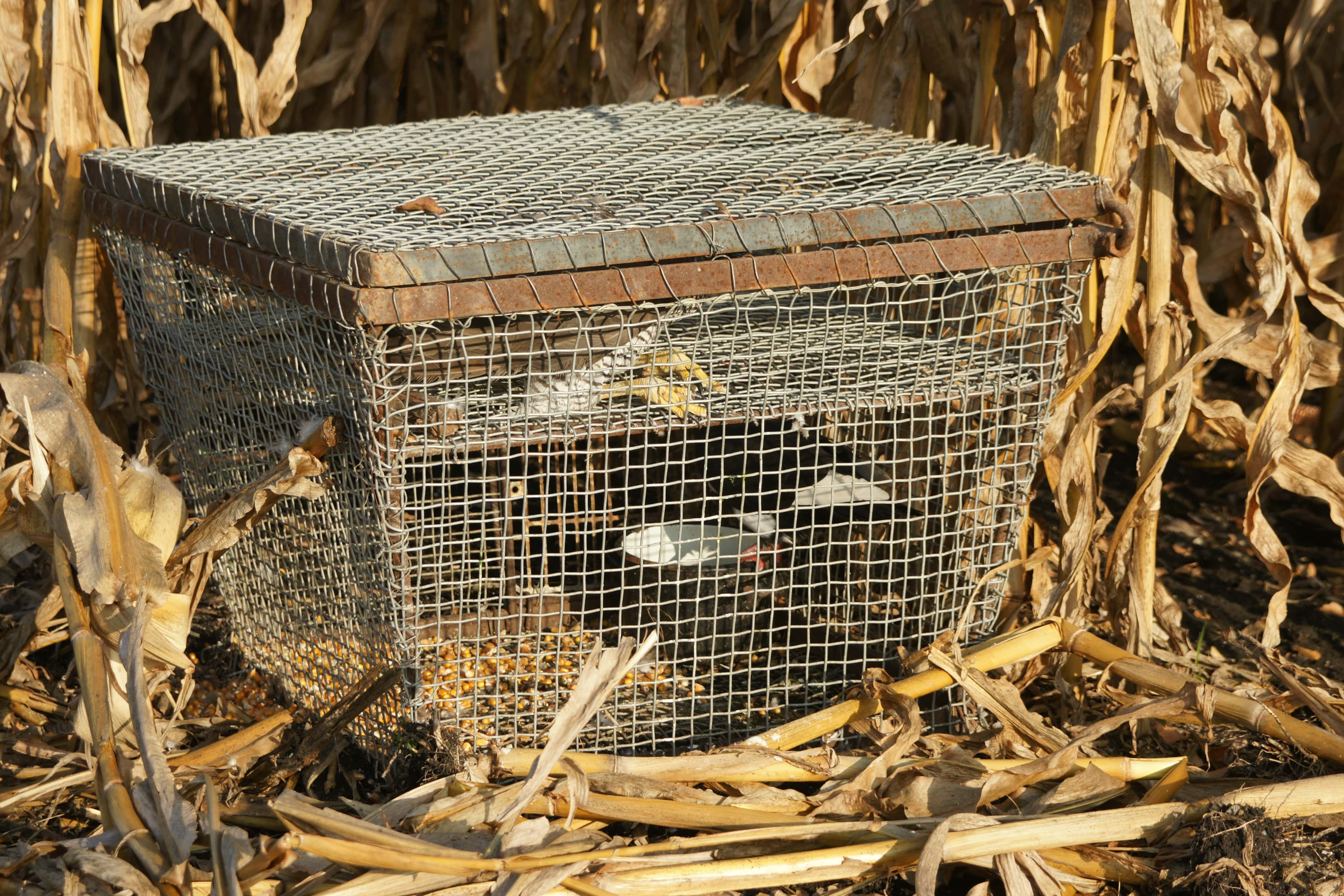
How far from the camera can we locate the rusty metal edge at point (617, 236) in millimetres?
1331

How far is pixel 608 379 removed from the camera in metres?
1.61

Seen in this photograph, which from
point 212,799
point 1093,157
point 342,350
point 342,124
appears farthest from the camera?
point 342,124

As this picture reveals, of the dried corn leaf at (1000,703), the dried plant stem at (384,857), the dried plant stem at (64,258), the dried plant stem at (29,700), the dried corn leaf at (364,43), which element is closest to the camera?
the dried plant stem at (384,857)

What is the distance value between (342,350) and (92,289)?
883mm

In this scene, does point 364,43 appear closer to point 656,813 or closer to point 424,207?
A: point 424,207

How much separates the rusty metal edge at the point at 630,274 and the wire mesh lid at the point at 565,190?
1 centimetres

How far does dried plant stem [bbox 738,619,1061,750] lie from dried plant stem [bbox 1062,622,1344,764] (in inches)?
1.9

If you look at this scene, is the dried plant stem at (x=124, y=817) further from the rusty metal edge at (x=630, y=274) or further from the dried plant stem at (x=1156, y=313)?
the dried plant stem at (x=1156, y=313)

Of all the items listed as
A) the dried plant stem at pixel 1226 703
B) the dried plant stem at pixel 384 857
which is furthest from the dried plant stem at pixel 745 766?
the dried plant stem at pixel 384 857

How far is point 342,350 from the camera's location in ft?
4.74

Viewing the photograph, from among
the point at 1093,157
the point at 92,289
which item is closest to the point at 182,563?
the point at 92,289

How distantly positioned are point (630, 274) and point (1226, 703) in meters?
0.94

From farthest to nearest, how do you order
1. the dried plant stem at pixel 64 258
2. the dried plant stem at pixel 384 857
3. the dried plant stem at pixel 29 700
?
the dried plant stem at pixel 64 258
the dried plant stem at pixel 29 700
the dried plant stem at pixel 384 857

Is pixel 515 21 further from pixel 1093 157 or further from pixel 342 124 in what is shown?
pixel 1093 157
